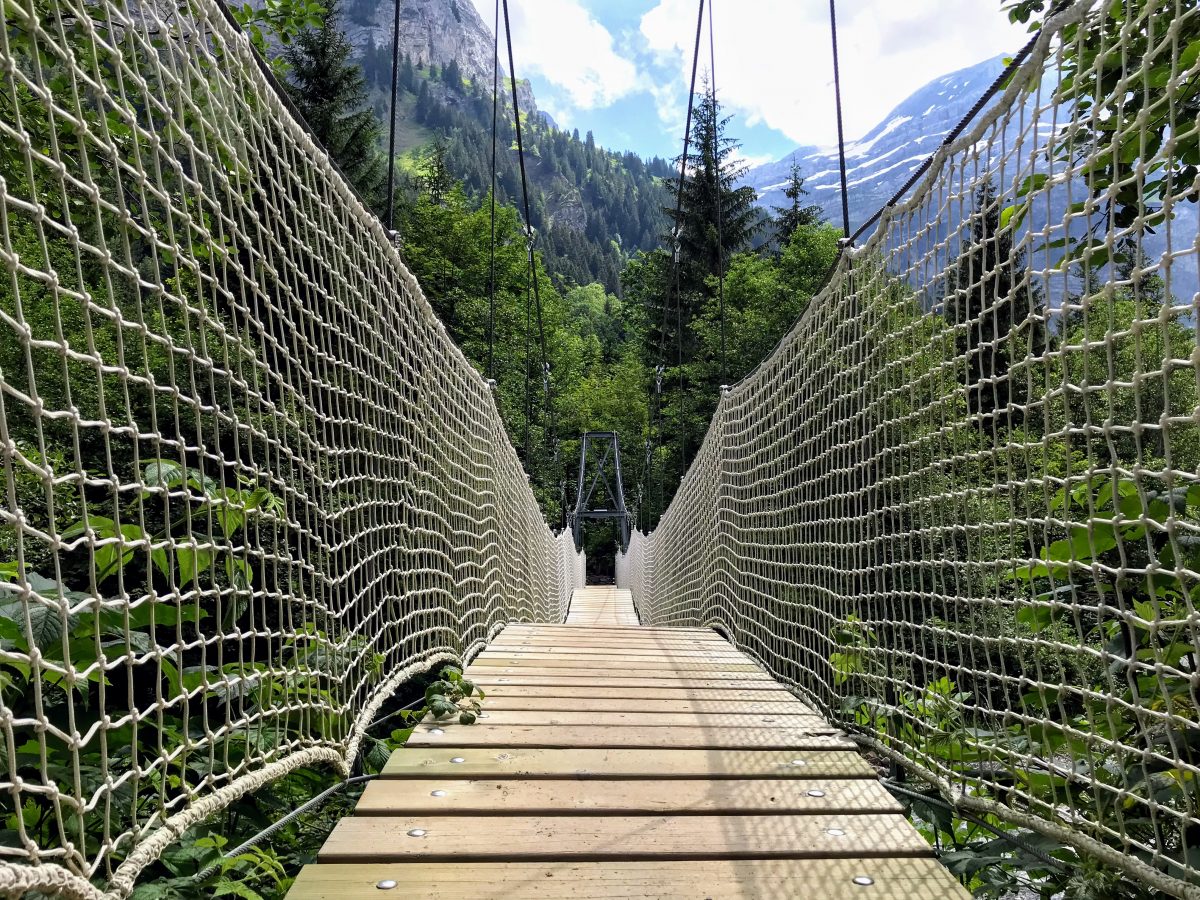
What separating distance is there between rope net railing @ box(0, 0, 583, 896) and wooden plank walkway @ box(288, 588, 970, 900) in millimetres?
163

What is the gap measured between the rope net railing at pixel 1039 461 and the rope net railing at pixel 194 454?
2.76 feet

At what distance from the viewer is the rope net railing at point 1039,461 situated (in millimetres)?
672

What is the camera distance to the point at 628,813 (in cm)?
98

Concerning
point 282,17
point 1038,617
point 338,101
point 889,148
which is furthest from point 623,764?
point 889,148

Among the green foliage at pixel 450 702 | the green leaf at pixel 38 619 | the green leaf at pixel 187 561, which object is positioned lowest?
the green foliage at pixel 450 702

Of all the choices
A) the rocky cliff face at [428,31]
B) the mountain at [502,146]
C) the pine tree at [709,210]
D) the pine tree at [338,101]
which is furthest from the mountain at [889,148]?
the pine tree at [338,101]

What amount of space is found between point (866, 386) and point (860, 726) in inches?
23.5

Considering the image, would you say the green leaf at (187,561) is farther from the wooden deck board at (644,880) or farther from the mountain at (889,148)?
the mountain at (889,148)

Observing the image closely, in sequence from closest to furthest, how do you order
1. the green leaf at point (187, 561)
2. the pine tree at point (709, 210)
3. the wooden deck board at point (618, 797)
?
the green leaf at point (187, 561) < the wooden deck board at point (618, 797) < the pine tree at point (709, 210)

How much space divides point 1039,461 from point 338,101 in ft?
41.6

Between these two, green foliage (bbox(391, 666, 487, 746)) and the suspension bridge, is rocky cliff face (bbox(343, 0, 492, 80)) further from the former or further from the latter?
green foliage (bbox(391, 666, 487, 746))

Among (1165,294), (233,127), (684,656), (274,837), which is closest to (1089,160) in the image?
(1165,294)

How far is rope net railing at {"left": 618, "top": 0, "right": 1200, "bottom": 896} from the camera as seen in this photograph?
2.21 ft

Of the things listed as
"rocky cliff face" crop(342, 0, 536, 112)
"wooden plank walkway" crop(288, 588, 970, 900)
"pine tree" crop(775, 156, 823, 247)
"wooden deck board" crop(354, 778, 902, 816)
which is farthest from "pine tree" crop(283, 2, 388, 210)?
"rocky cliff face" crop(342, 0, 536, 112)
